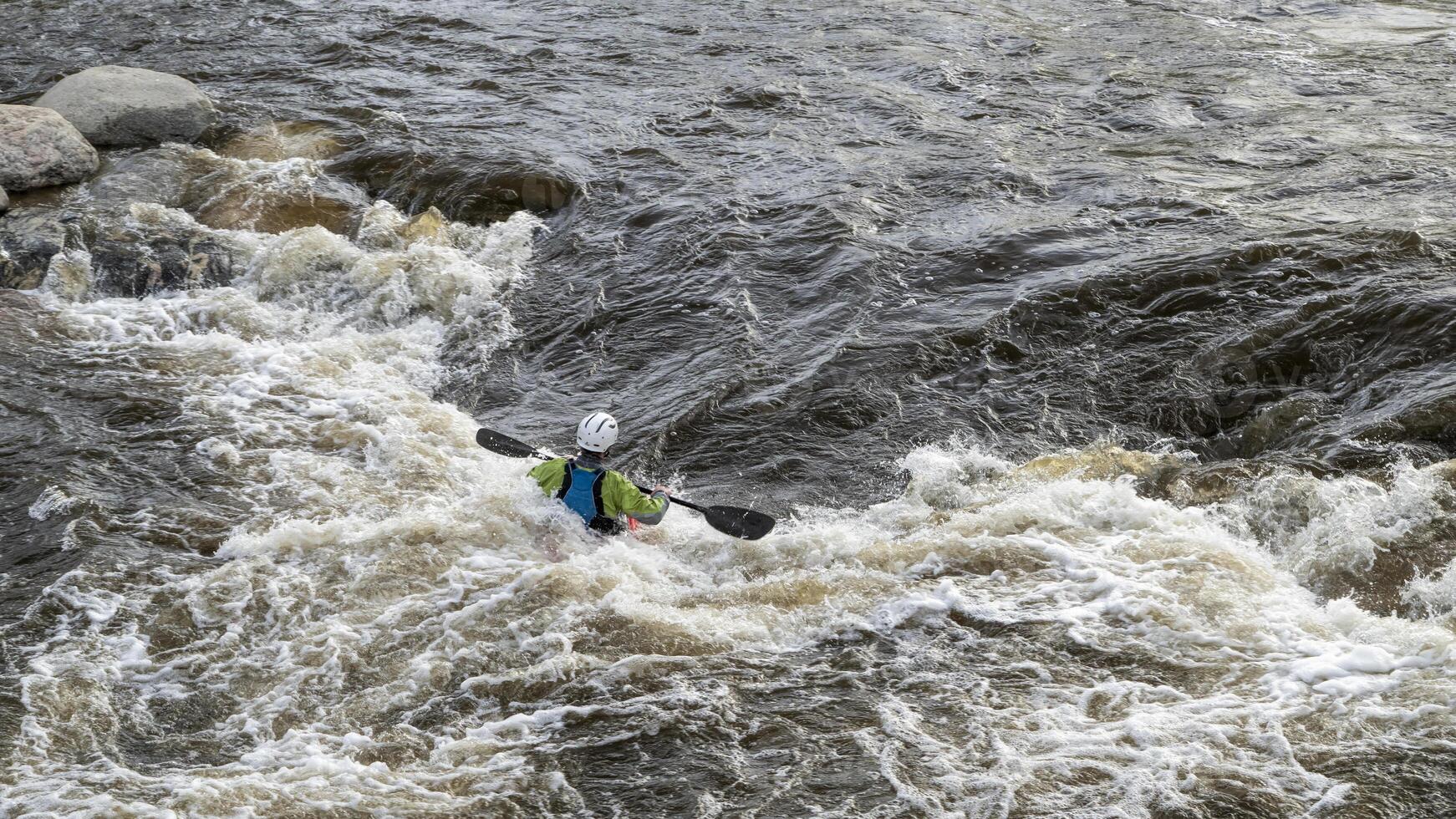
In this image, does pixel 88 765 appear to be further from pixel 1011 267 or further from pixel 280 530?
pixel 1011 267

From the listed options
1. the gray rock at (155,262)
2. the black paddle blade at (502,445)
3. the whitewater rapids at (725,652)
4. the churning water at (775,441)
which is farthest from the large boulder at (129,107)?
the black paddle blade at (502,445)

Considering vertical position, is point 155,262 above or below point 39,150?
below

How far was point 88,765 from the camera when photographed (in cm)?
487

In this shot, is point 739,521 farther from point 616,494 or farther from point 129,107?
point 129,107

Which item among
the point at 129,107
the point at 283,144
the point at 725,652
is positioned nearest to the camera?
the point at 725,652

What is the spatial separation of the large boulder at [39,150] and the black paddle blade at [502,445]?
229 inches

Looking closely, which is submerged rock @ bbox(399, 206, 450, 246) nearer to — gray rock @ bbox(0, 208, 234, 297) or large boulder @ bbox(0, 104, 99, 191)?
gray rock @ bbox(0, 208, 234, 297)

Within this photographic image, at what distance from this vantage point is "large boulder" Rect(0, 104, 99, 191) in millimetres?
10227

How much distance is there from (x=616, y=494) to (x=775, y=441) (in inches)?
53.2

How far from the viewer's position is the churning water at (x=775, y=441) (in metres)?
4.90

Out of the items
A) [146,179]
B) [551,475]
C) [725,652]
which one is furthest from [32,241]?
[725,652]

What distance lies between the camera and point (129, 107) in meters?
11.3

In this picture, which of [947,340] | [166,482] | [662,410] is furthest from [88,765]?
[947,340]

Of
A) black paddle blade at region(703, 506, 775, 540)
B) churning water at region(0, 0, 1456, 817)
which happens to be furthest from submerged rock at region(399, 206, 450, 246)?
black paddle blade at region(703, 506, 775, 540)
